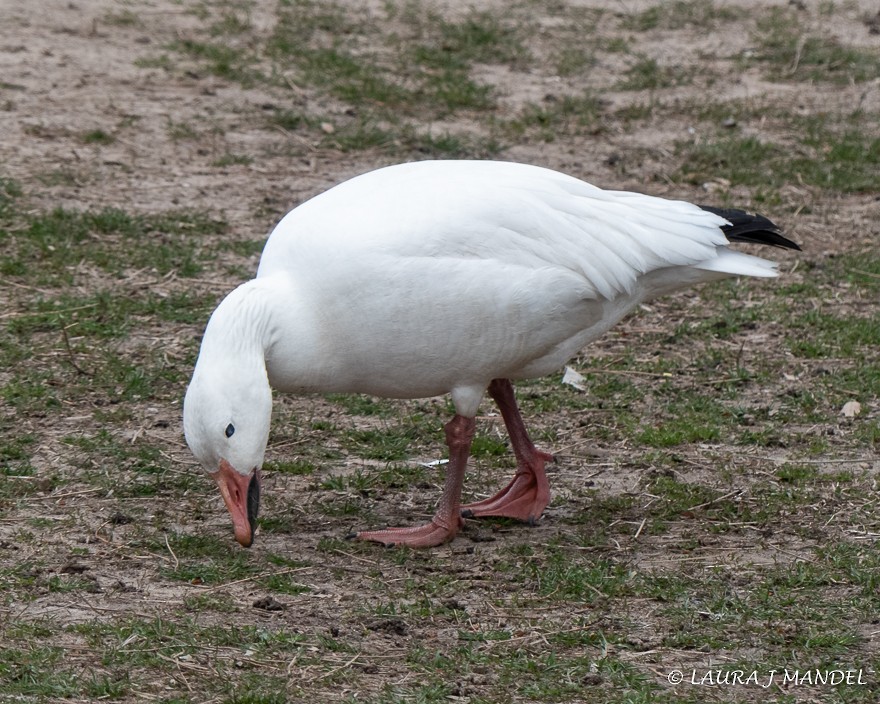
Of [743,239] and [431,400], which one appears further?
[431,400]

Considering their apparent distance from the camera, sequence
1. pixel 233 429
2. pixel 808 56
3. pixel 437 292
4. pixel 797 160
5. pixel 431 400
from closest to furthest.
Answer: pixel 233 429 < pixel 437 292 < pixel 431 400 < pixel 797 160 < pixel 808 56

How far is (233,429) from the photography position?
4.56 meters

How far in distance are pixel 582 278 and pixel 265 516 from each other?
5.41 feet

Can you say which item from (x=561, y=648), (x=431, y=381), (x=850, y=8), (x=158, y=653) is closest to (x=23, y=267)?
(x=431, y=381)

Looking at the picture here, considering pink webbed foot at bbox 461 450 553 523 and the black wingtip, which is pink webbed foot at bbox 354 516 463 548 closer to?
pink webbed foot at bbox 461 450 553 523

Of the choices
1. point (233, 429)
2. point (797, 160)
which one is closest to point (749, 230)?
point (233, 429)

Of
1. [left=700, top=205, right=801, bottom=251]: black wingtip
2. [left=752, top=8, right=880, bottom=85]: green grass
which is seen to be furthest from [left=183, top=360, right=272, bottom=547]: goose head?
[left=752, top=8, right=880, bottom=85]: green grass

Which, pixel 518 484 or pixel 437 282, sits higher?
pixel 437 282

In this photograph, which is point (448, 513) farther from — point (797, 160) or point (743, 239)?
point (797, 160)

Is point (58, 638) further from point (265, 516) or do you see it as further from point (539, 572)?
point (539, 572)

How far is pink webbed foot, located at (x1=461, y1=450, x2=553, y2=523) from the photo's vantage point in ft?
17.9

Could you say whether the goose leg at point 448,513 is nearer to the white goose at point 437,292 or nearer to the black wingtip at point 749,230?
the white goose at point 437,292

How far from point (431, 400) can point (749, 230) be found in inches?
78.8

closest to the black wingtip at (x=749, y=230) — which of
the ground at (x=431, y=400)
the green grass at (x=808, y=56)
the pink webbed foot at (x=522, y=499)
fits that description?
the ground at (x=431, y=400)
